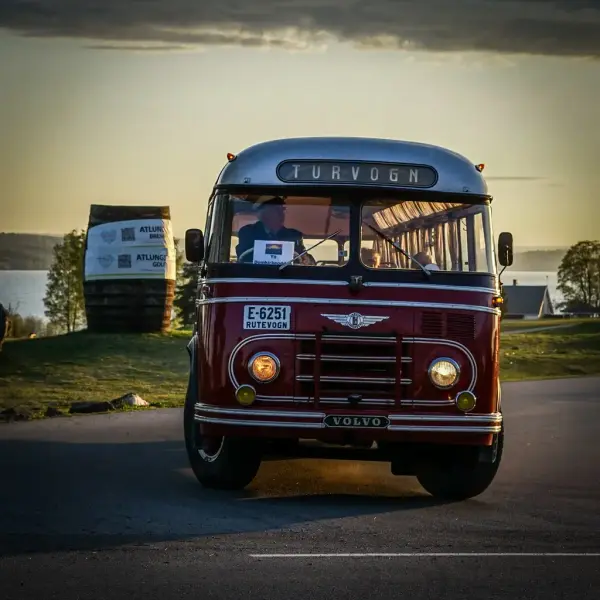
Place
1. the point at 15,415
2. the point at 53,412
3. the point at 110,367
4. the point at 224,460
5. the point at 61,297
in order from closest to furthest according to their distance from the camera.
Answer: the point at 224,460 → the point at 15,415 → the point at 53,412 → the point at 110,367 → the point at 61,297

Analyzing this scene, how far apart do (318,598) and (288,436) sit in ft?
12.9

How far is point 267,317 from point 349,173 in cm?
131

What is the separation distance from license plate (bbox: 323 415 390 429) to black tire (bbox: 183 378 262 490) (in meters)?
0.95

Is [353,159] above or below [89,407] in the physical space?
above

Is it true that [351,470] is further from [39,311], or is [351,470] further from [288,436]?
[39,311]

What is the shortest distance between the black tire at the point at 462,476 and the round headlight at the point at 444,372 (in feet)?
2.72

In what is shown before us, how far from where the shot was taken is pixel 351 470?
1405 cm

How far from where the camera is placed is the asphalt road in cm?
754

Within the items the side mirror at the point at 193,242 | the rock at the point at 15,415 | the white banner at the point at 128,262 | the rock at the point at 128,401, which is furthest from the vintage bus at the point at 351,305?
the white banner at the point at 128,262

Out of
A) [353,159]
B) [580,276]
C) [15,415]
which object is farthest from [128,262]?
[580,276]

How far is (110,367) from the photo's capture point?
3612cm

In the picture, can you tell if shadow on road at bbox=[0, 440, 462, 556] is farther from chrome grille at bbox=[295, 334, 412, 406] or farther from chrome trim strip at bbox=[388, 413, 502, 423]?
chrome grille at bbox=[295, 334, 412, 406]

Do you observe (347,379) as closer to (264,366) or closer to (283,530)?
(264,366)

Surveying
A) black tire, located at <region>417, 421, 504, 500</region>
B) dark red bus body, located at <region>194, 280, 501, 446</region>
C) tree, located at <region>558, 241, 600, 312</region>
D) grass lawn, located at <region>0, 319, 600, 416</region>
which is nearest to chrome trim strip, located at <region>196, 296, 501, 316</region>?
dark red bus body, located at <region>194, 280, 501, 446</region>
